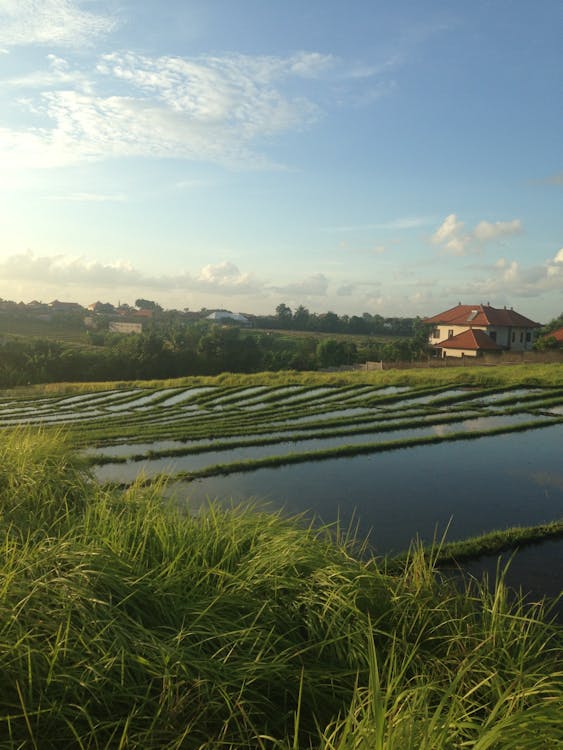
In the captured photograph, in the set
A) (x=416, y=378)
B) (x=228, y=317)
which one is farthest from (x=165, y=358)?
(x=228, y=317)

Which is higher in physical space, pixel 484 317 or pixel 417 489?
pixel 484 317

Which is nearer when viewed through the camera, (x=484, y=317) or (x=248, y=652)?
(x=248, y=652)

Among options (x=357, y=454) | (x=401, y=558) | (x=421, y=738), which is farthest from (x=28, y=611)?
(x=357, y=454)

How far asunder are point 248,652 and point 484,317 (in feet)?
157

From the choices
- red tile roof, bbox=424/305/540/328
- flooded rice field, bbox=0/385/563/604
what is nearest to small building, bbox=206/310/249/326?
red tile roof, bbox=424/305/540/328

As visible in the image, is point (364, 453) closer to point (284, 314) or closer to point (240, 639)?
point (240, 639)

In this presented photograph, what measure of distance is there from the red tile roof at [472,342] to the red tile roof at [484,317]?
8.65 ft

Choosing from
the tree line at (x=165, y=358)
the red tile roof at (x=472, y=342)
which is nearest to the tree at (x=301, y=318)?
the tree line at (x=165, y=358)

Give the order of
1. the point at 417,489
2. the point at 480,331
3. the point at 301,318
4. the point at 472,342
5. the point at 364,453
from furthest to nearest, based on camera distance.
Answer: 1. the point at 301,318
2. the point at 480,331
3. the point at 472,342
4. the point at 364,453
5. the point at 417,489

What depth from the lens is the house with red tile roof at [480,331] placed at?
142 ft

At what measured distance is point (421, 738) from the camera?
2.53m

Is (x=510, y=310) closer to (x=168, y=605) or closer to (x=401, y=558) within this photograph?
(x=401, y=558)

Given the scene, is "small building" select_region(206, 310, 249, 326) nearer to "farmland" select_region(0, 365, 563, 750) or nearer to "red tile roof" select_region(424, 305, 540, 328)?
"red tile roof" select_region(424, 305, 540, 328)

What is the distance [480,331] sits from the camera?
44562 millimetres
